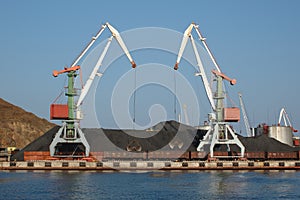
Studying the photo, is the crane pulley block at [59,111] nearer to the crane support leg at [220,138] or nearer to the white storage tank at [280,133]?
the crane support leg at [220,138]

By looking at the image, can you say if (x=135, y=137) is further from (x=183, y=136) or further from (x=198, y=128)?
(x=198, y=128)

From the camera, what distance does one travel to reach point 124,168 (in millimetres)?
91875

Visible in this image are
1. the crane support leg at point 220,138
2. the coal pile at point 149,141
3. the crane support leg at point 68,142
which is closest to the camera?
the crane support leg at point 68,142

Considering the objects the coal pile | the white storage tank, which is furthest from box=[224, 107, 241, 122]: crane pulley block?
the white storage tank

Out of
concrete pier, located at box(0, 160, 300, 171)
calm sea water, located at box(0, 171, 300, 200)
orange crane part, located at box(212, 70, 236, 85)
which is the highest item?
orange crane part, located at box(212, 70, 236, 85)

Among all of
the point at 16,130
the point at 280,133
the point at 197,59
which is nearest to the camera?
the point at 197,59

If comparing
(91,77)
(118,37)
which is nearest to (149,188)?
(91,77)

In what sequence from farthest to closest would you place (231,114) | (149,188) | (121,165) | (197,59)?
(197,59) < (231,114) < (121,165) < (149,188)

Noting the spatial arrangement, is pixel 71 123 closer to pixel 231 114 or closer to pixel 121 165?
pixel 121 165

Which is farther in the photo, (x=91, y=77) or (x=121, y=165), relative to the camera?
(x=91, y=77)

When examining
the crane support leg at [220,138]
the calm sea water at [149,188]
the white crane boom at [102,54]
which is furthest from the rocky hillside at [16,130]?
the calm sea water at [149,188]

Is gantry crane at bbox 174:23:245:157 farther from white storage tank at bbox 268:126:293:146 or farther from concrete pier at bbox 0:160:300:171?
white storage tank at bbox 268:126:293:146

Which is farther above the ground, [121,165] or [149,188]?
[121,165]

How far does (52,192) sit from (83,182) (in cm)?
1204
